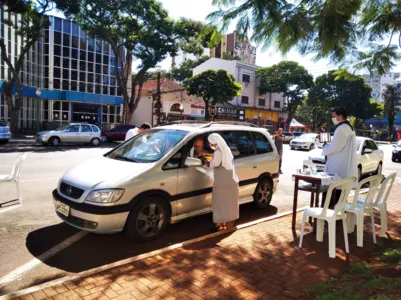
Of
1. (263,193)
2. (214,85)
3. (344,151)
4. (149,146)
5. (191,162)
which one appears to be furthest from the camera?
(214,85)

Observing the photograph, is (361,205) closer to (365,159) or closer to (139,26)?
(365,159)

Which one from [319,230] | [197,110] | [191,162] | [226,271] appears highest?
[197,110]

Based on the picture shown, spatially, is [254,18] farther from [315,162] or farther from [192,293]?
[315,162]

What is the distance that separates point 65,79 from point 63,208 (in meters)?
31.4

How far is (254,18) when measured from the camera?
4.39 meters

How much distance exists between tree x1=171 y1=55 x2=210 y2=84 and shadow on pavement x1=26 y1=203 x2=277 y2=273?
175 ft

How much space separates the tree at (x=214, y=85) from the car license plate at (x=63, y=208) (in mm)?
30882

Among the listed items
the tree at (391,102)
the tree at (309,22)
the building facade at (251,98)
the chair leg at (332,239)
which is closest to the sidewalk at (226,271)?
the chair leg at (332,239)

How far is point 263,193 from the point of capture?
22.3 feet

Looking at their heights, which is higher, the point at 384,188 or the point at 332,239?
the point at 384,188

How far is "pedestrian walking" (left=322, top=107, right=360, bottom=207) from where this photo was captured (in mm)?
5352

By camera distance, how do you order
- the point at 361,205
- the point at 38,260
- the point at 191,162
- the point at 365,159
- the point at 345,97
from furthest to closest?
the point at 345,97 < the point at 365,159 < the point at 191,162 < the point at 361,205 < the point at 38,260

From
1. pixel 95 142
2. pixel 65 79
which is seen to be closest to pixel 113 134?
pixel 95 142

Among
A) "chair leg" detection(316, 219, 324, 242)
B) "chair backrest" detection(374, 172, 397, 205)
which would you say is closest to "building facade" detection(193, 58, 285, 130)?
"chair backrest" detection(374, 172, 397, 205)
